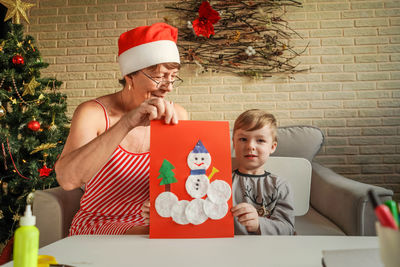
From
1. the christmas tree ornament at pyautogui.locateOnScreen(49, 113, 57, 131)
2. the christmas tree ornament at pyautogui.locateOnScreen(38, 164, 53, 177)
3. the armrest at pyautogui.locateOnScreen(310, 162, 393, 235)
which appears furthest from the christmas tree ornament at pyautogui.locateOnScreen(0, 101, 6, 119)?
the armrest at pyautogui.locateOnScreen(310, 162, 393, 235)

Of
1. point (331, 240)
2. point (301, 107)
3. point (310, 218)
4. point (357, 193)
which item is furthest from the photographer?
point (301, 107)

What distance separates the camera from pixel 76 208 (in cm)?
160

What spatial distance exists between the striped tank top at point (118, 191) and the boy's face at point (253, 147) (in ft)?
1.51

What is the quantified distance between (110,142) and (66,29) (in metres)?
2.62

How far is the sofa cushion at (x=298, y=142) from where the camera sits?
2.14m

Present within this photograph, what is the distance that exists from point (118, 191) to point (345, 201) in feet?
3.45

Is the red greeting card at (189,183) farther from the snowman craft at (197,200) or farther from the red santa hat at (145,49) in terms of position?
the red santa hat at (145,49)

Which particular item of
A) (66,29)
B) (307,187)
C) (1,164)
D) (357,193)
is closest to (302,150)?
(307,187)

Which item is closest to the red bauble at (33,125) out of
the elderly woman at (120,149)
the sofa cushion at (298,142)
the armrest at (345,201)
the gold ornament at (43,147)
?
the gold ornament at (43,147)

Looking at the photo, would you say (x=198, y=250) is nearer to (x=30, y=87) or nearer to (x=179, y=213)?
(x=179, y=213)

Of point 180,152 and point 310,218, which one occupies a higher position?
point 180,152

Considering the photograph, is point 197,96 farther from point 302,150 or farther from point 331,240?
point 331,240

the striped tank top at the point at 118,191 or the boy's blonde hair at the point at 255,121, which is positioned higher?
the boy's blonde hair at the point at 255,121

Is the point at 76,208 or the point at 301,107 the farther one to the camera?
the point at 301,107
